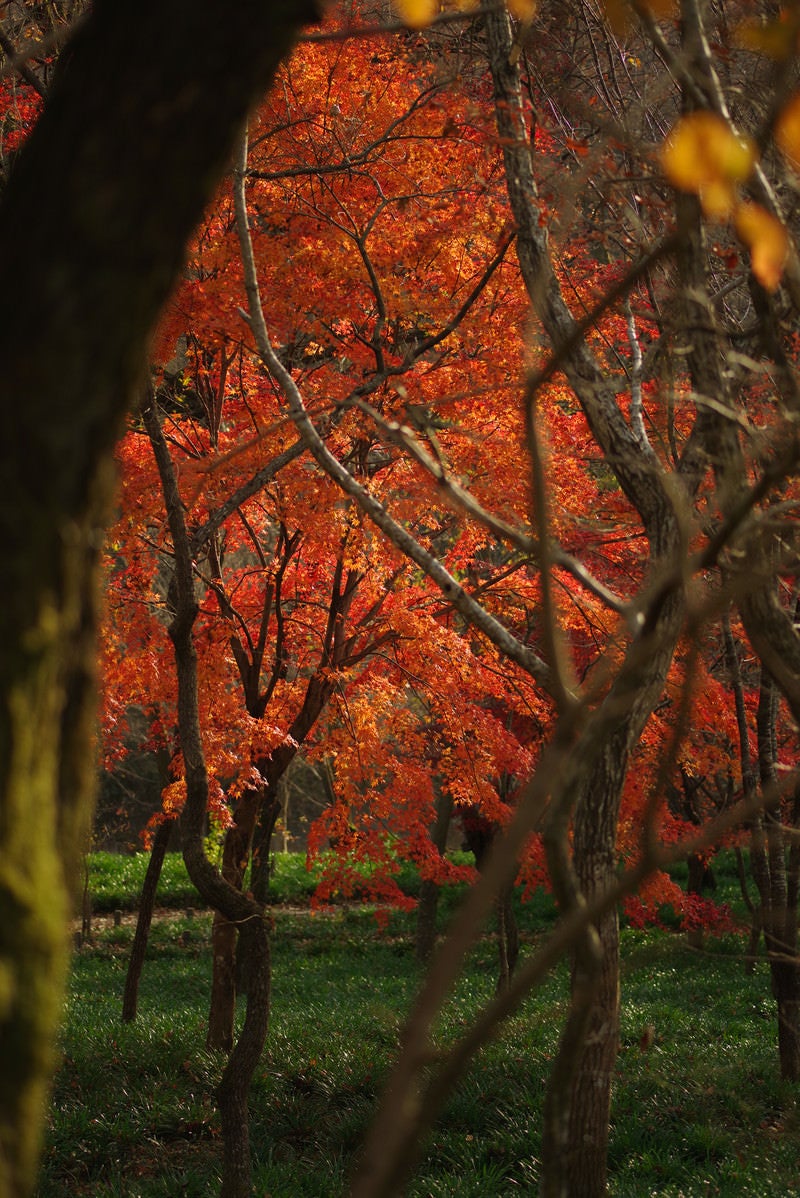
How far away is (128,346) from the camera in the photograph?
137cm

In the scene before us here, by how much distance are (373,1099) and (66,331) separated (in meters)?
7.43

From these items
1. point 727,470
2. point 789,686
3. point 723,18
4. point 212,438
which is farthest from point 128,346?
point 212,438

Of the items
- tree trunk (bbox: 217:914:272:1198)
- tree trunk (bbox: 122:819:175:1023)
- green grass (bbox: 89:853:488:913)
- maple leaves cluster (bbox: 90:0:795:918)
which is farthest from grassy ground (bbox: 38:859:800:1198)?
green grass (bbox: 89:853:488:913)

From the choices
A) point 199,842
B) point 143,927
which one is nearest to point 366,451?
point 199,842

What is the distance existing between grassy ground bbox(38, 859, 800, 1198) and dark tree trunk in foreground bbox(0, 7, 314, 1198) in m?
Answer: 1.82

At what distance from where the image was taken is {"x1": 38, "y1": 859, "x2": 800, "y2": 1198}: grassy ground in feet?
19.8

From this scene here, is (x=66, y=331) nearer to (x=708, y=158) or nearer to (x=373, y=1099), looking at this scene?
(x=708, y=158)

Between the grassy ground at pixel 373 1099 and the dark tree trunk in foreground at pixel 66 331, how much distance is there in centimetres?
182

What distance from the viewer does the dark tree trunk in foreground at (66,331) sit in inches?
51.6

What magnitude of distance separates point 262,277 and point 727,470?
6080 mm

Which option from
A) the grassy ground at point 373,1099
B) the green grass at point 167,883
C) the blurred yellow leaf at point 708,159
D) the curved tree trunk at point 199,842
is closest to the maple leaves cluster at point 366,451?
the curved tree trunk at point 199,842

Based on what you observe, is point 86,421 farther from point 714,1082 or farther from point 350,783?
point 350,783

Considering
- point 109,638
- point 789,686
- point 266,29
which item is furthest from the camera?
point 109,638

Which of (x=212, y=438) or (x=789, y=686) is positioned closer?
(x=789, y=686)
